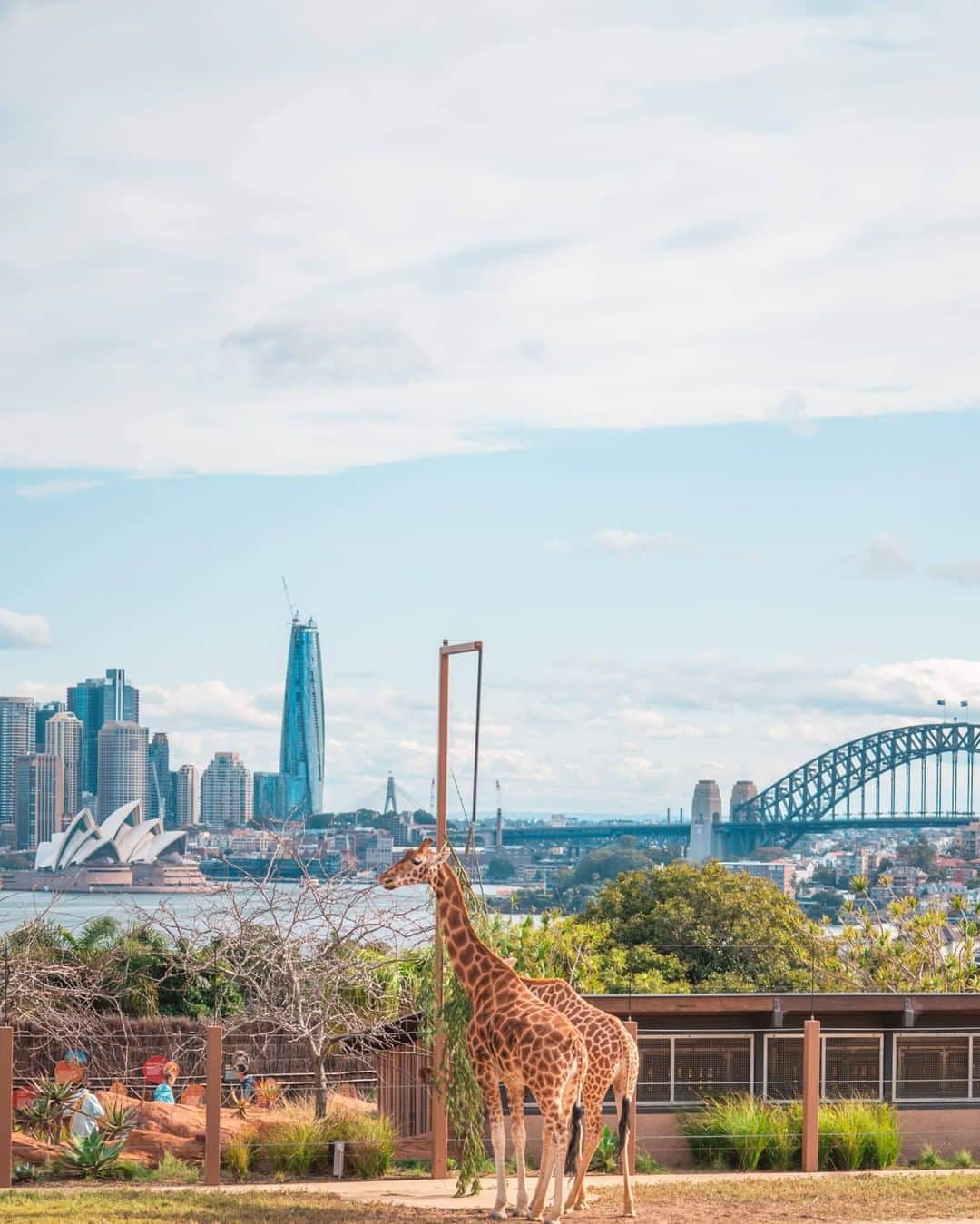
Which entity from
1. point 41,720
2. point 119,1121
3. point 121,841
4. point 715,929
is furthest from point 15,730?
point 119,1121

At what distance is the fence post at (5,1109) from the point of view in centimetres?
1540

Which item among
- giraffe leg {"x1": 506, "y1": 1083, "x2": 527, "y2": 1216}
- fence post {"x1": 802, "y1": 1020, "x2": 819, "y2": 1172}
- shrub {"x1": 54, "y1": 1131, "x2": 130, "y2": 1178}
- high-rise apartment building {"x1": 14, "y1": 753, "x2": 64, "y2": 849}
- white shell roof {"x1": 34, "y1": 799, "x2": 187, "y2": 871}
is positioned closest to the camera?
giraffe leg {"x1": 506, "y1": 1083, "x2": 527, "y2": 1216}

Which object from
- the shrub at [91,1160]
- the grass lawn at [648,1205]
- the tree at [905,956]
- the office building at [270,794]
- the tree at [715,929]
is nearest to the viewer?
the grass lawn at [648,1205]

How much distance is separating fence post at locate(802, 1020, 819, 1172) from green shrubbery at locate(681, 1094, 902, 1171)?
16 centimetres

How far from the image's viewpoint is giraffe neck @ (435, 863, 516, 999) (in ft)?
48.2

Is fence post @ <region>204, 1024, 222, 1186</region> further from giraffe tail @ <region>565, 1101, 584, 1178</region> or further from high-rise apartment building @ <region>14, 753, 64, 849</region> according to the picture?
high-rise apartment building @ <region>14, 753, 64, 849</region>

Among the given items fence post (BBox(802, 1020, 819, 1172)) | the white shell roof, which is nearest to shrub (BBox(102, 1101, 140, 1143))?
fence post (BBox(802, 1020, 819, 1172))

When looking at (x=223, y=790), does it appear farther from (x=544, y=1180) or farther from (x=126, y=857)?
(x=544, y=1180)

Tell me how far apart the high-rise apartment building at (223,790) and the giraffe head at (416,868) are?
515 feet

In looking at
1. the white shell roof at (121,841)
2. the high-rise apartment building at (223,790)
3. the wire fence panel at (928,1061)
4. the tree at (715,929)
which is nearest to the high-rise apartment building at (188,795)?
the high-rise apartment building at (223,790)

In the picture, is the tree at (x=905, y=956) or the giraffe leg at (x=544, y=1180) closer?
the giraffe leg at (x=544, y=1180)

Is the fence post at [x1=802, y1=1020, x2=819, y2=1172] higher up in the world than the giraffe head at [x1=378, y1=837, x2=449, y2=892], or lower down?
lower down

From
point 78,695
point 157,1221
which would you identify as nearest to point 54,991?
point 157,1221

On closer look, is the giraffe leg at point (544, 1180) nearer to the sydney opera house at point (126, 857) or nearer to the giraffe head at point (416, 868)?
the giraffe head at point (416, 868)
